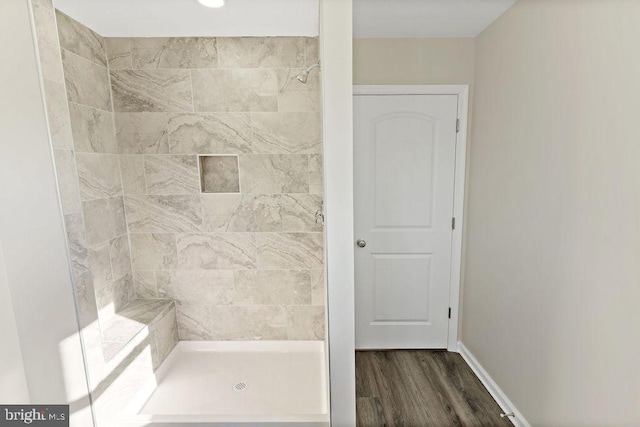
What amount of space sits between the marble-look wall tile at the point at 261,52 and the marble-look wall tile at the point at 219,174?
661 mm

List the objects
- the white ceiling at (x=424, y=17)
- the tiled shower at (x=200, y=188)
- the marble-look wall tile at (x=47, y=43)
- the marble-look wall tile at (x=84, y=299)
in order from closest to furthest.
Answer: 1. the marble-look wall tile at (x=47, y=43)
2. the marble-look wall tile at (x=84, y=299)
3. the white ceiling at (x=424, y=17)
4. the tiled shower at (x=200, y=188)

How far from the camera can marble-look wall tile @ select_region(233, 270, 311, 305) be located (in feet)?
7.48

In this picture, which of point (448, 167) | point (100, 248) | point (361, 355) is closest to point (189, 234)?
point (100, 248)

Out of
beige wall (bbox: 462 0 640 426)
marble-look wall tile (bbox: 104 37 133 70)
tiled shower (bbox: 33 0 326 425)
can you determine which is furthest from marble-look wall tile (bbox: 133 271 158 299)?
beige wall (bbox: 462 0 640 426)

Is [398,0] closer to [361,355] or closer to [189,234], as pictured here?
[189,234]

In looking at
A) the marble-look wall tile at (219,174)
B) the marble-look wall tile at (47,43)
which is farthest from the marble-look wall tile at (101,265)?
the marble-look wall tile at (47,43)

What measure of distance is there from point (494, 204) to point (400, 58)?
4.04ft

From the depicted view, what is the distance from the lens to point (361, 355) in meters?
2.41

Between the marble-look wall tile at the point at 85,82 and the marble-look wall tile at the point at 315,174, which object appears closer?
the marble-look wall tile at the point at 85,82

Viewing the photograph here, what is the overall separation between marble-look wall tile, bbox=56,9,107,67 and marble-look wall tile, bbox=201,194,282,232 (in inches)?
43.8

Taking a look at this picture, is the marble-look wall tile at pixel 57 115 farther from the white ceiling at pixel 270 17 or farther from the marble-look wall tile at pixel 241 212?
the marble-look wall tile at pixel 241 212

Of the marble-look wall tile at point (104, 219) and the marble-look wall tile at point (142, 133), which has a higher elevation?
the marble-look wall tile at point (142, 133)

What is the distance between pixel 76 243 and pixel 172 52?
5.01 ft

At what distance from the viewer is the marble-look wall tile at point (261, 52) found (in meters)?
2.06
